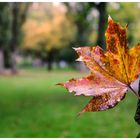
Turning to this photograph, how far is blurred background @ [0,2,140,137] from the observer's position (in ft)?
28.8

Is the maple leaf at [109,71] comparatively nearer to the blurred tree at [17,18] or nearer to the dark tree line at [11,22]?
the dark tree line at [11,22]

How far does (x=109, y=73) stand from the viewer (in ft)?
2.53

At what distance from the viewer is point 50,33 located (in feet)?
151

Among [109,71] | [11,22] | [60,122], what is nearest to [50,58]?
[11,22]

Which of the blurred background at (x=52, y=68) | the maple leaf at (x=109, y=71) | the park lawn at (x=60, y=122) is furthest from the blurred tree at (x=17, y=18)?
the maple leaf at (x=109, y=71)

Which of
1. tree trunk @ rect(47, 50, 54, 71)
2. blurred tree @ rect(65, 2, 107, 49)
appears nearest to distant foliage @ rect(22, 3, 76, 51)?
tree trunk @ rect(47, 50, 54, 71)

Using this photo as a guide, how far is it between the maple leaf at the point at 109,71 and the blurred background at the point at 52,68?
0.08 meters

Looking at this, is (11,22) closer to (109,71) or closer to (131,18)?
(131,18)

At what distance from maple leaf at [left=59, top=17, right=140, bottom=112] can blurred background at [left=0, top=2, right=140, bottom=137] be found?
0.27 feet

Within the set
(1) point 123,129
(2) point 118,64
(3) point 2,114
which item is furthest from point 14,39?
(2) point 118,64

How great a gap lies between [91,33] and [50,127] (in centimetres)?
3598

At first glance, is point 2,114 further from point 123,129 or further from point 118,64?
point 118,64

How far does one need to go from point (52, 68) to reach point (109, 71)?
53343 mm

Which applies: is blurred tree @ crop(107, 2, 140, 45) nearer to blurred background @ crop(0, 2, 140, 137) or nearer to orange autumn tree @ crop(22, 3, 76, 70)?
blurred background @ crop(0, 2, 140, 137)
